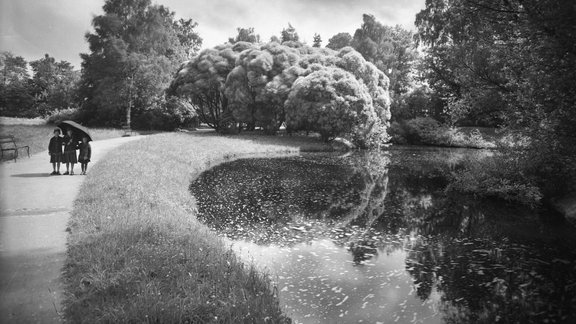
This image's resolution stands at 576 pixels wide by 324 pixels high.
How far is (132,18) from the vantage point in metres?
50.2

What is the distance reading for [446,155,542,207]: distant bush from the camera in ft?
54.9

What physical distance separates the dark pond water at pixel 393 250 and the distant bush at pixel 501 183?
40.5 inches

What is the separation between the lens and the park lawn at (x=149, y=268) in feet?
19.8

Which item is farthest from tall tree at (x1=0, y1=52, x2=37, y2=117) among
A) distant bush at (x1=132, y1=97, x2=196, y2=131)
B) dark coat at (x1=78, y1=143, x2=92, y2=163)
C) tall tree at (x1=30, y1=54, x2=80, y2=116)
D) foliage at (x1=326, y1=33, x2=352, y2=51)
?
foliage at (x1=326, y1=33, x2=352, y2=51)

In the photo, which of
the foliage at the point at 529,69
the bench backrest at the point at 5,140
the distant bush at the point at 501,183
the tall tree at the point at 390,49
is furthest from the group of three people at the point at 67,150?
the tall tree at the point at 390,49

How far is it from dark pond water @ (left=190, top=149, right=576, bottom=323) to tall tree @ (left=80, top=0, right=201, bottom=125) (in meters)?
32.2

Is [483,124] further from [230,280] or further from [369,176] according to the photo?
[230,280]

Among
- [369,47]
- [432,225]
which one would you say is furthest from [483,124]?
[432,225]

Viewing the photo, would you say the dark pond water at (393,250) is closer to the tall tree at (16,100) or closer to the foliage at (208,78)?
the foliage at (208,78)

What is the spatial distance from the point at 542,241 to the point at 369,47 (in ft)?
198

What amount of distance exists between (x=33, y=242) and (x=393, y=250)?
9755mm

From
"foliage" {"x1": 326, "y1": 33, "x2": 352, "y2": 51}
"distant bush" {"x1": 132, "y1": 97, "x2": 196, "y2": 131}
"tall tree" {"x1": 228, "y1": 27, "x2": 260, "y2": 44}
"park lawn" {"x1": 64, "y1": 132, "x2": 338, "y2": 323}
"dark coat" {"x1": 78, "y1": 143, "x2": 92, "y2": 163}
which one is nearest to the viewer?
"park lawn" {"x1": 64, "y1": 132, "x2": 338, "y2": 323}

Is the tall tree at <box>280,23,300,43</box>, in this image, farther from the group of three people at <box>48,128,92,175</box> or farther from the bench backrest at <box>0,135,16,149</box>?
the group of three people at <box>48,128,92,175</box>

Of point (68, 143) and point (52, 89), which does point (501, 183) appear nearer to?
point (68, 143)
